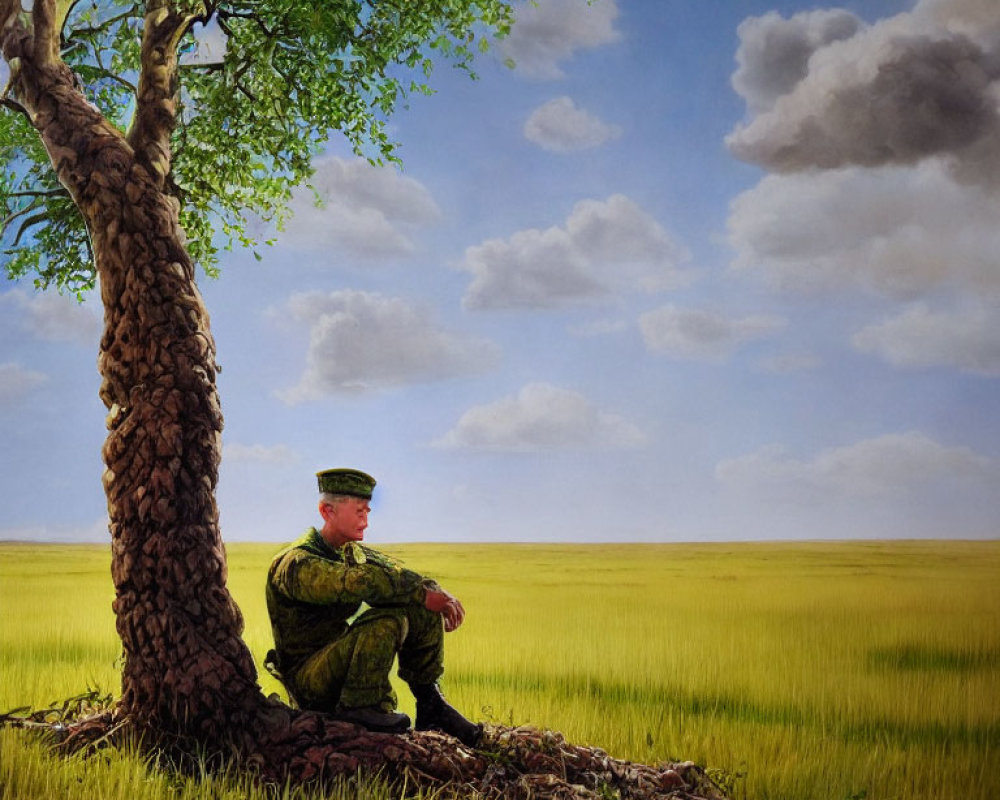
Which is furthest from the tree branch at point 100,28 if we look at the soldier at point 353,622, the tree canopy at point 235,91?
the soldier at point 353,622

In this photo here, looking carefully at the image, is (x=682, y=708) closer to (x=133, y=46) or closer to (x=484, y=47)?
(x=484, y=47)

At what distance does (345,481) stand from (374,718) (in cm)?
88

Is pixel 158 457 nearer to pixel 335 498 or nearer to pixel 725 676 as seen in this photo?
pixel 335 498

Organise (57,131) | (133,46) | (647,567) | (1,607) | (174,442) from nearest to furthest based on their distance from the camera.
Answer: (174,442), (57,131), (133,46), (1,607), (647,567)

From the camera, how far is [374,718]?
377 centimetres

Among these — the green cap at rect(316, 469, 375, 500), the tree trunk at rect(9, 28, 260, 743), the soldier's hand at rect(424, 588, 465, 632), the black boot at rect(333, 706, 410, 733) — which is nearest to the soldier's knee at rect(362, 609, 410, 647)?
the soldier's hand at rect(424, 588, 465, 632)

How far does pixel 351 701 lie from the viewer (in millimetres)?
3770

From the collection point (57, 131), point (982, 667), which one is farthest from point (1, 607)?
point (982, 667)

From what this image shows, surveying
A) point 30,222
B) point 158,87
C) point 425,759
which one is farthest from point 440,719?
point 30,222

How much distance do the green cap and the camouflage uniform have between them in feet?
0.60

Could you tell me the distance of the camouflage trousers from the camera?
12.1 ft

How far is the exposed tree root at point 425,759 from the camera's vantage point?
3674 mm

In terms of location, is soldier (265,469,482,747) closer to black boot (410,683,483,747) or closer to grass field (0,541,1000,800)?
black boot (410,683,483,747)

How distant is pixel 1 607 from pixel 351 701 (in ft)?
19.6
